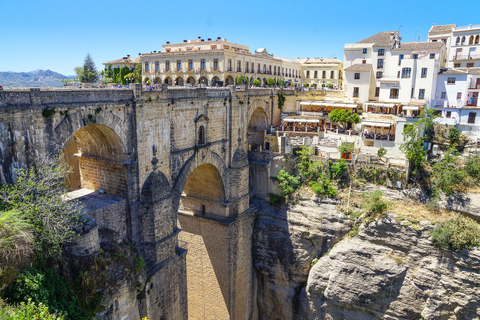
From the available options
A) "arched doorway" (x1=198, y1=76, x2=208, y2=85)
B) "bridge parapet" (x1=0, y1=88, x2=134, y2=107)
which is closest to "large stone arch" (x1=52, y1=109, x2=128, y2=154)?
"bridge parapet" (x1=0, y1=88, x2=134, y2=107)

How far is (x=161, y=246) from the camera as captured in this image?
15.4 m

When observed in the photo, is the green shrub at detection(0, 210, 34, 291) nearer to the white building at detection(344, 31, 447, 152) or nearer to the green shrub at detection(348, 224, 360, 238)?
the green shrub at detection(348, 224, 360, 238)

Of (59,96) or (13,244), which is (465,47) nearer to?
(59,96)

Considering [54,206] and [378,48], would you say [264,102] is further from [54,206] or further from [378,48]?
[54,206]

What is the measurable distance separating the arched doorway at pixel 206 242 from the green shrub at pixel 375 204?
28.2 feet

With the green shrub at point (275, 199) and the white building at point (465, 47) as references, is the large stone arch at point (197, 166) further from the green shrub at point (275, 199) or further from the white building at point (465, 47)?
the white building at point (465, 47)

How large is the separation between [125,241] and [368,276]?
13919mm

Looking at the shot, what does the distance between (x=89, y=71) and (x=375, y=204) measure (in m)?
38.4

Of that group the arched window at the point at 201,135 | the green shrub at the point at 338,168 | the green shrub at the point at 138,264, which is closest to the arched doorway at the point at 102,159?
the green shrub at the point at 138,264

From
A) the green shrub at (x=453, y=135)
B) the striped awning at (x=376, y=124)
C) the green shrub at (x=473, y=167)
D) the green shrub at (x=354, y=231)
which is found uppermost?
the striped awning at (x=376, y=124)

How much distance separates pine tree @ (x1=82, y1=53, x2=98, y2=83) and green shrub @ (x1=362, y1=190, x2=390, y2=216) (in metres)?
35.7

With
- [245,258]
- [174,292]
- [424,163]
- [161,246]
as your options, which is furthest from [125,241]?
[424,163]

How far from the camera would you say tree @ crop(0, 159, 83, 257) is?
9867mm

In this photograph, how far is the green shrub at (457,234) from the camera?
60.8 ft
